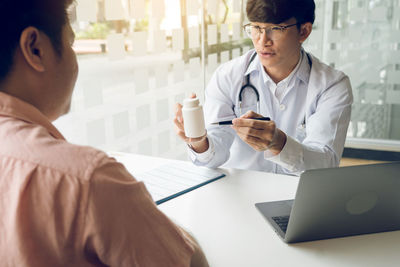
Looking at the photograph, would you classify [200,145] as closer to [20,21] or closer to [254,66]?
[254,66]

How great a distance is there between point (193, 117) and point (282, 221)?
0.47m

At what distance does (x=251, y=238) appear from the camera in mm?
1041

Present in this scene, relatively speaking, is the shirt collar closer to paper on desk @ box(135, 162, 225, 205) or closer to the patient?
the patient

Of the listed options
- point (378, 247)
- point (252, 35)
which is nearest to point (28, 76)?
point (378, 247)

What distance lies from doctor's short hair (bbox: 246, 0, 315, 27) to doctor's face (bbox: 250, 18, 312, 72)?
24 mm

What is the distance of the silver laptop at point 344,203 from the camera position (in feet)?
3.02

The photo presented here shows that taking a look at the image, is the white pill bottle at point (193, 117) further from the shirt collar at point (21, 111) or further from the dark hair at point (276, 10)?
the shirt collar at point (21, 111)

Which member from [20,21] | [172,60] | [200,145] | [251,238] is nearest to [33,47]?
[20,21]

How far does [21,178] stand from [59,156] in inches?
2.3

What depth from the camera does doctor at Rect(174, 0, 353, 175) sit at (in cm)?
150

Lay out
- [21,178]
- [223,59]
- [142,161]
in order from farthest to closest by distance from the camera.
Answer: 1. [223,59]
2. [142,161]
3. [21,178]

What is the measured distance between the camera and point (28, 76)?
618 millimetres

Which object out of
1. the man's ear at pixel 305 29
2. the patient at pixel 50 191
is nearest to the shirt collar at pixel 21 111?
the patient at pixel 50 191

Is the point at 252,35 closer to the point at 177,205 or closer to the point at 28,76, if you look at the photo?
the point at 177,205
